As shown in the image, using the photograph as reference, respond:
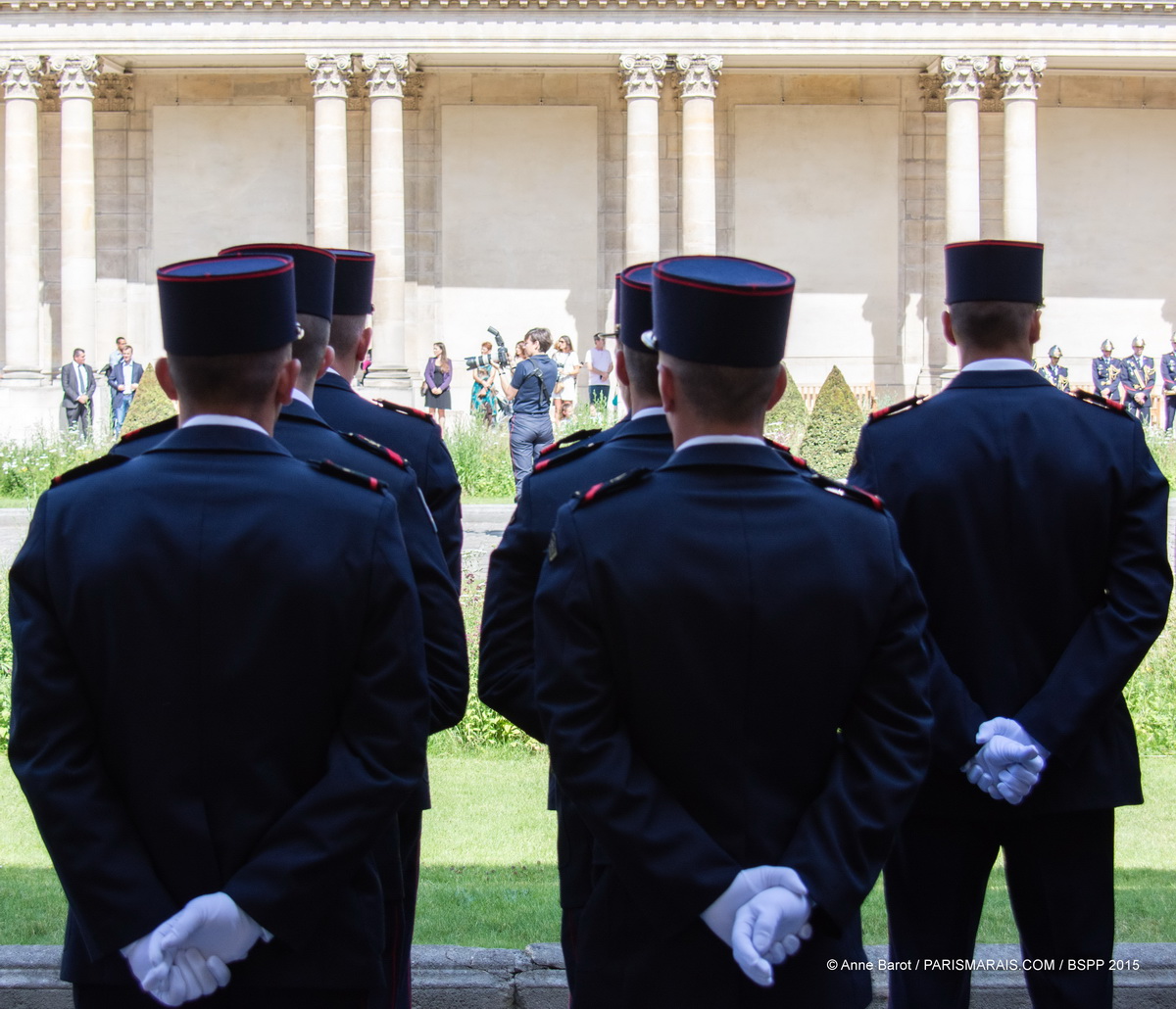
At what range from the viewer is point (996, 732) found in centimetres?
368

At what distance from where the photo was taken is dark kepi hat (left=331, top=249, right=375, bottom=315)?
462 centimetres

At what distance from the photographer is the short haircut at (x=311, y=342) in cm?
402

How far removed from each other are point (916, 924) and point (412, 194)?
105ft

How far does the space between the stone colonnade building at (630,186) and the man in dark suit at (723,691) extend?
29384 millimetres

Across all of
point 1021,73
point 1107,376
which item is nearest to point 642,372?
point 1107,376

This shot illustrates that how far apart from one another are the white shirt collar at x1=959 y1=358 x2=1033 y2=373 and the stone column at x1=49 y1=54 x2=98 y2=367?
97.5 ft

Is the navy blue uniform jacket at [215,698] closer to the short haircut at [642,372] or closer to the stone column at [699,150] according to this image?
the short haircut at [642,372]

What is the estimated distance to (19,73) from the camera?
103ft

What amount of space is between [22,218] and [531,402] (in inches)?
763

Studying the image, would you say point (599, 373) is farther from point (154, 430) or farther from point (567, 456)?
point (154, 430)

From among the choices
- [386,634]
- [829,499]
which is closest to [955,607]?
[829,499]

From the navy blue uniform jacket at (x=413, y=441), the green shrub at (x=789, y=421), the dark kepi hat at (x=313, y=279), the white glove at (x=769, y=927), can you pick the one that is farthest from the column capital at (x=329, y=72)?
the white glove at (x=769, y=927)

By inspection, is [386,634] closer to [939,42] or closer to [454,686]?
[454,686]

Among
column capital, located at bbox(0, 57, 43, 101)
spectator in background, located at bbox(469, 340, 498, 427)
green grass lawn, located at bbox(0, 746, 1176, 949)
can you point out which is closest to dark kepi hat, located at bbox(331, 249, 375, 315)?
green grass lawn, located at bbox(0, 746, 1176, 949)
